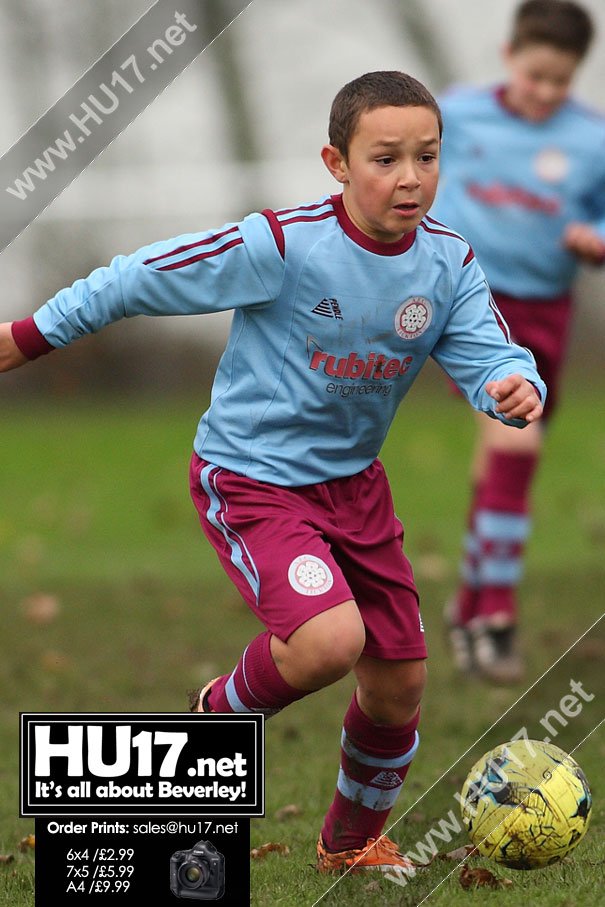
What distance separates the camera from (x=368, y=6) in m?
15.0

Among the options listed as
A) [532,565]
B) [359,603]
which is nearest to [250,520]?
[359,603]

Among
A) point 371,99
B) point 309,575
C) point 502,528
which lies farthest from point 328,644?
point 502,528

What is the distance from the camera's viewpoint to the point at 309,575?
9.84 ft

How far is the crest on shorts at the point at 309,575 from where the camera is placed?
299cm

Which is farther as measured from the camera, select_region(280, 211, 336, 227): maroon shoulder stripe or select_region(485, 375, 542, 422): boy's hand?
select_region(280, 211, 336, 227): maroon shoulder stripe

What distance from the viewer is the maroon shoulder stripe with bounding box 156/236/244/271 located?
3.05 meters

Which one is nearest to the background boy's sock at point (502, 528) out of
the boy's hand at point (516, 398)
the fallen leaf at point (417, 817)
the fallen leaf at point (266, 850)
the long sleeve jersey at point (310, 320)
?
the fallen leaf at point (417, 817)

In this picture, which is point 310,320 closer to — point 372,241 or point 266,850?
point 372,241

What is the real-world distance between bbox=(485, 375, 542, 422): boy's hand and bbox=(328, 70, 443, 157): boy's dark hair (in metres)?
0.56

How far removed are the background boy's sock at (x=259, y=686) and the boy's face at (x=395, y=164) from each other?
0.93 metres

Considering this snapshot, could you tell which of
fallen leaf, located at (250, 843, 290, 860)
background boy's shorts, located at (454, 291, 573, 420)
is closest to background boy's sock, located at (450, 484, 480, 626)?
background boy's shorts, located at (454, 291, 573, 420)

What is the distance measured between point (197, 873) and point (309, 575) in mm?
639

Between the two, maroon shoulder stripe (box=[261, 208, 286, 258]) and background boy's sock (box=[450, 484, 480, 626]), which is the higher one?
maroon shoulder stripe (box=[261, 208, 286, 258])

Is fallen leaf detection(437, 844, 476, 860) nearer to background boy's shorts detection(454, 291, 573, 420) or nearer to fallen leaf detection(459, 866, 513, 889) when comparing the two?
fallen leaf detection(459, 866, 513, 889)
